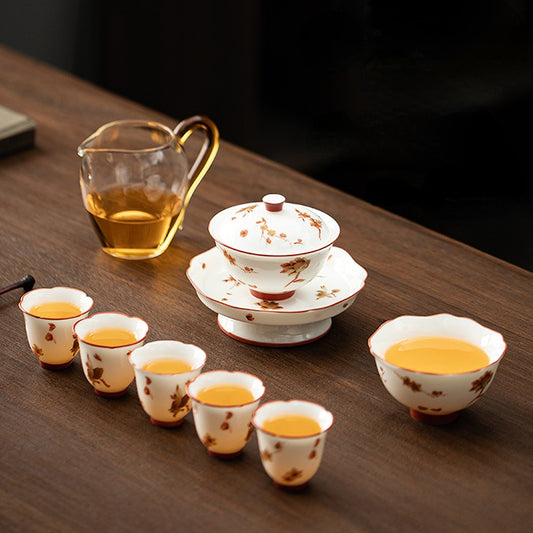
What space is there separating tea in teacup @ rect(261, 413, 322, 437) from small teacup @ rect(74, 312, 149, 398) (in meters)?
0.21

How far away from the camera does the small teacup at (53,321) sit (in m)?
1.16

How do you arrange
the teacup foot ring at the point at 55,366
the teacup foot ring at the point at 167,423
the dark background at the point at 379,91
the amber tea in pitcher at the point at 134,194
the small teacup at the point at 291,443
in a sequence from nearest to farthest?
the small teacup at the point at 291,443, the teacup foot ring at the point at 167,423, the teacup foot ring at the point at 55,366, the amber tea in pitcher at the point at 134,194, the dark background at the point at 379,91

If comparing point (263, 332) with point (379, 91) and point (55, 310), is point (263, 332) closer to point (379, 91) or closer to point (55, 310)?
point (55, 310)

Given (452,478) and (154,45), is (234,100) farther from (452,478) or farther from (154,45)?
(452,478)

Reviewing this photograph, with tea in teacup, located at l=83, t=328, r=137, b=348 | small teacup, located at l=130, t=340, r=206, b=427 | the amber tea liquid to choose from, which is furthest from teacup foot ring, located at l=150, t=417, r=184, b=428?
the amber tea liquid

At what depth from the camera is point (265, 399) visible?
1148 millimetres

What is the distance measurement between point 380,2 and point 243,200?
43 cm

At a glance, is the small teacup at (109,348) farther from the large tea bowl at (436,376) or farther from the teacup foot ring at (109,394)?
the large tea bowl at (436,376)

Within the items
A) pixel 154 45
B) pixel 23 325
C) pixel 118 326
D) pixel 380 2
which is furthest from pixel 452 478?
pixel 154 45

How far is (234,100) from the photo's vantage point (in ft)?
7.22

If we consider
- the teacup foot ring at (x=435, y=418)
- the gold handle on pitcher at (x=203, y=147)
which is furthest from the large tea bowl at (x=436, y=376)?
the gold handle on pitcher at (x=203, y=147)

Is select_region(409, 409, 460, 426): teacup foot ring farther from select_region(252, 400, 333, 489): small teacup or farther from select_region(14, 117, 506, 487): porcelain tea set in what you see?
select_region(252, 400, 333, 489): small teacup

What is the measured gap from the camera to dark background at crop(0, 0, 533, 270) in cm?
160

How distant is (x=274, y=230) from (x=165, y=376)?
25 cm
